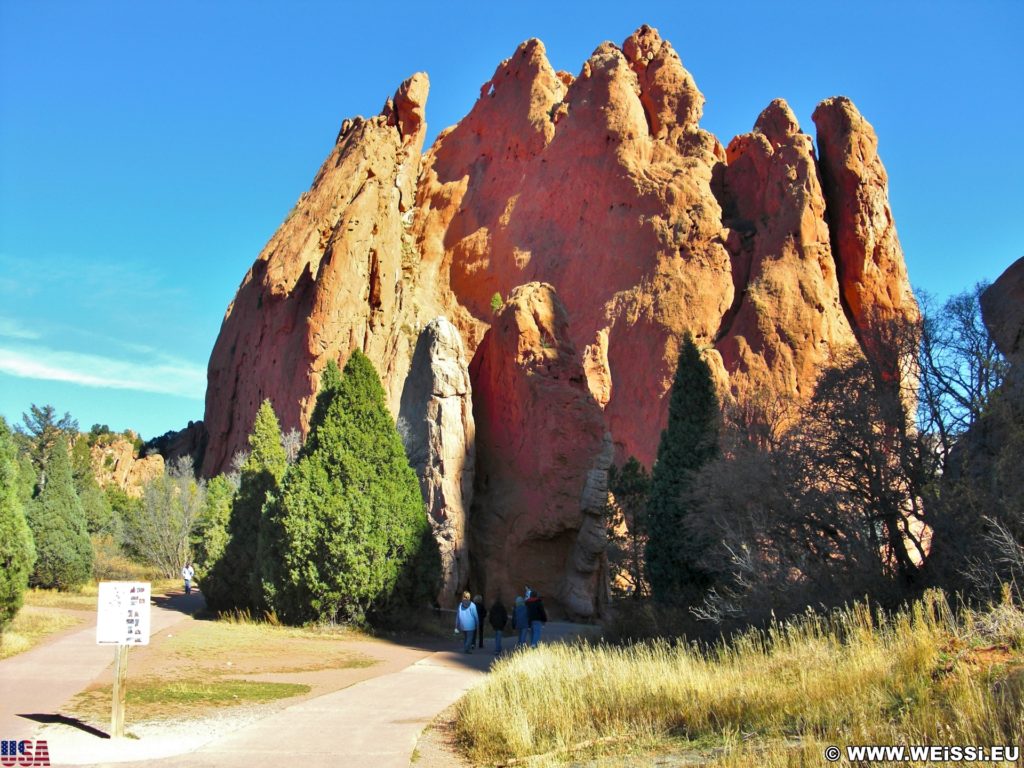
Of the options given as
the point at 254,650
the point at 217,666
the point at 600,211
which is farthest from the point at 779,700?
the point at 600,211

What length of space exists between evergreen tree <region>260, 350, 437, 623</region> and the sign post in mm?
9900

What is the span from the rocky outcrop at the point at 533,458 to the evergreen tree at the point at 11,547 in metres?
14.4

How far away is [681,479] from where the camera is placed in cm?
2009

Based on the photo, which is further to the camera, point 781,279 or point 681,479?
point 781,279

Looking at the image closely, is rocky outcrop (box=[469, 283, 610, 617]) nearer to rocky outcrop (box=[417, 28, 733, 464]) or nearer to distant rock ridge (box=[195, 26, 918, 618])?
distant rock ridge (box=[195, 26, 918, 618])

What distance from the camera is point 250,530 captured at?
23125mm

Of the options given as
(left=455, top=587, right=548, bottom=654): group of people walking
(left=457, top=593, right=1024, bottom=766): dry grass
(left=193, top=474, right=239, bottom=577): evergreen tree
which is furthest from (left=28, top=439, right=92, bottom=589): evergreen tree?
(left=457, top=593, right=1024, bottom=766): dry grass

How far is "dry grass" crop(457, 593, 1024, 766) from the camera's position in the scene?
586 centimetres

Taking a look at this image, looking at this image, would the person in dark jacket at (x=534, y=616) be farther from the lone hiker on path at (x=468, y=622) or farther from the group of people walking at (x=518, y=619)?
the lone hiker on path at (x=468, y=622)

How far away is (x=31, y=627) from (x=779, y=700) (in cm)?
1585

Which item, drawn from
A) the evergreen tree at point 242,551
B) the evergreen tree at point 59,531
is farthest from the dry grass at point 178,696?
the evergreen tree at point 59,531

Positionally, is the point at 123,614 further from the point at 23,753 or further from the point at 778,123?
the point at 778,123

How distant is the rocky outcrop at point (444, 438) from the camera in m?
24.7

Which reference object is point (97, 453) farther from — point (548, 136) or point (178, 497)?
point (548, 136)
